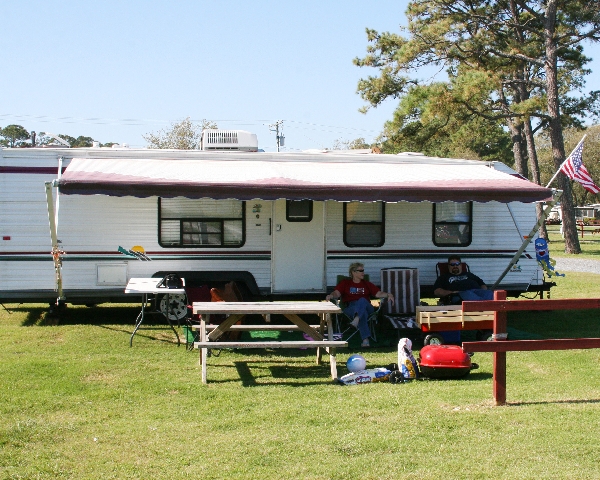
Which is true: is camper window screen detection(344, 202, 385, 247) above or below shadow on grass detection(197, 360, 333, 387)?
above

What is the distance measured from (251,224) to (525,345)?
16.4ft

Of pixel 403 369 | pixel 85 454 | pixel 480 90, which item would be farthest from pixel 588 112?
pixel 85 454

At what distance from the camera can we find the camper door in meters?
10.5

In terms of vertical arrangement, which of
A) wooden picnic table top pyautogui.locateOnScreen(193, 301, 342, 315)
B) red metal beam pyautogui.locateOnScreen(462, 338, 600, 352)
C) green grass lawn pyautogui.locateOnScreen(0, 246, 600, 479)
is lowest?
green grass lawn pyautogui.locateOnScreen(0, 246, 600, 479)

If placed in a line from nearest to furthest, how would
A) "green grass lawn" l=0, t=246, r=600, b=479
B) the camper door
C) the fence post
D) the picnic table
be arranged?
"green grass lawn" l=0, t=246, r=600, b=479 < the fence post < the picnic table < the camper door

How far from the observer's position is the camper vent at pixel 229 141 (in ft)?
37.3

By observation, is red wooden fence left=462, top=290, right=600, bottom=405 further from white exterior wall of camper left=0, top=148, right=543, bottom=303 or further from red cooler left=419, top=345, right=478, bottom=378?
white exterior wall of camper left=0, top=148, right=543, bottom=303

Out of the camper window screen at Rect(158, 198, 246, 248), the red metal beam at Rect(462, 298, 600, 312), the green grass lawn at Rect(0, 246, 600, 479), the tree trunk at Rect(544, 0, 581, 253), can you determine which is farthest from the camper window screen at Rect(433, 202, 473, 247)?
the tree trunk at Rect(544, 0, 581, 253)

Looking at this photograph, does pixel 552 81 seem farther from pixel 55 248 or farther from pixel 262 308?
pixel 262 308

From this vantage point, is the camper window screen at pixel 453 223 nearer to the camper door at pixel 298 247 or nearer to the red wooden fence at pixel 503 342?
the camper door at pixel 298 247

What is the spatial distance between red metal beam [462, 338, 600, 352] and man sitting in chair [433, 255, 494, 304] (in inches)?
131

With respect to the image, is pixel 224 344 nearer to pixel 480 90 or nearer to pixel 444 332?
pixel 444 332

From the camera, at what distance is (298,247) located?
417 inches

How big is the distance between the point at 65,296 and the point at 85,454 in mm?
5427
